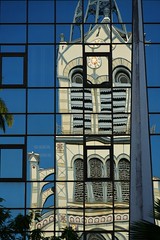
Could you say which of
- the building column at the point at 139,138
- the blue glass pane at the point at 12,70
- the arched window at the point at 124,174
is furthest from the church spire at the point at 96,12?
the arched window at the point at 124,174

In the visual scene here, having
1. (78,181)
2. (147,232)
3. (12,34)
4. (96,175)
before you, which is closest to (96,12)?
(12,34)

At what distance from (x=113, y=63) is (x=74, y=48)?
4.85ft

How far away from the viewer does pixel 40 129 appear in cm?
2488

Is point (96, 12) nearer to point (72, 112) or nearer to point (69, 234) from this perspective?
point (72, 112)

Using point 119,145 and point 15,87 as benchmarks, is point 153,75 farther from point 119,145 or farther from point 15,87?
point 15,87

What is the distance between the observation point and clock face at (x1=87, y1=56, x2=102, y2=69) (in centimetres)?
2548

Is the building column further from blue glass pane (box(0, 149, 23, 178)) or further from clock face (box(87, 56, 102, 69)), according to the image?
blue glass pane (box(0, 149, 23, 178))

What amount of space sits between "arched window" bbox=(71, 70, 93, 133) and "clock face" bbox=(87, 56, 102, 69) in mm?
485

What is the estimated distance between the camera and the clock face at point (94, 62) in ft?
83.6

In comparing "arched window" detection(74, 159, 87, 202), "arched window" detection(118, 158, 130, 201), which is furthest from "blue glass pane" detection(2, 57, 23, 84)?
"arched window" detection(118, 158, 130, 201)

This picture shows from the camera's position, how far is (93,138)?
81.8 feet

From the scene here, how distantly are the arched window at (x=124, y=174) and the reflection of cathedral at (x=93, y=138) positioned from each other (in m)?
0.02

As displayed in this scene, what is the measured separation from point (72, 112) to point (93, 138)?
1169 mm

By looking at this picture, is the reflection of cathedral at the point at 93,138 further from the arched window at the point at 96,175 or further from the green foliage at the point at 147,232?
the green foliage at the point at 147,232
